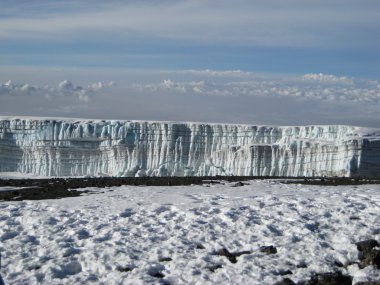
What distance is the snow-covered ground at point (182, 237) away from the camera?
9781 millimetres

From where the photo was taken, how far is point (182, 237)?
1140 centimetres

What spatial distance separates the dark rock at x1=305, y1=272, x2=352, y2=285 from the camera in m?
9.60

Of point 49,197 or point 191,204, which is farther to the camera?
point 49,197

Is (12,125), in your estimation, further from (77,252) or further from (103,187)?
(77,252)

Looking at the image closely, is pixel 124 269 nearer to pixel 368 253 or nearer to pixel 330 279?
pixel 330 279

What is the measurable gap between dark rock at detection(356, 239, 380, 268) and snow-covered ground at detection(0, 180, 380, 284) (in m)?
0.18

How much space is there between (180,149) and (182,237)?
31.8m

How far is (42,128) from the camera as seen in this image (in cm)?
4516

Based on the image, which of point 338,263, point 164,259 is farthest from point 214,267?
point 338,263

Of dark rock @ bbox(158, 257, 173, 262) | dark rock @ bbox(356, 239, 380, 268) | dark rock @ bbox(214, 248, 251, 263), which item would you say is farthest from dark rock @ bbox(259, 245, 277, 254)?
dark rock @ bbox(158, 257, 173, 262)

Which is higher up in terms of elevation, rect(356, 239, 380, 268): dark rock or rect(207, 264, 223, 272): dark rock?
rect(356, 239, 380, 268): dark rock

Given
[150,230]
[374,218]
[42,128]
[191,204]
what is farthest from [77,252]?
[42,128]

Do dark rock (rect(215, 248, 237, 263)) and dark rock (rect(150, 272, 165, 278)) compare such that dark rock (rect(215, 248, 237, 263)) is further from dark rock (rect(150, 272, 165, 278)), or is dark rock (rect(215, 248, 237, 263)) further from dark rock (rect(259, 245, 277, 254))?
dark rock (rect(150, 272, 165, 278))

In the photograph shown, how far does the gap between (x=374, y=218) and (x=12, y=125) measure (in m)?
38.3
